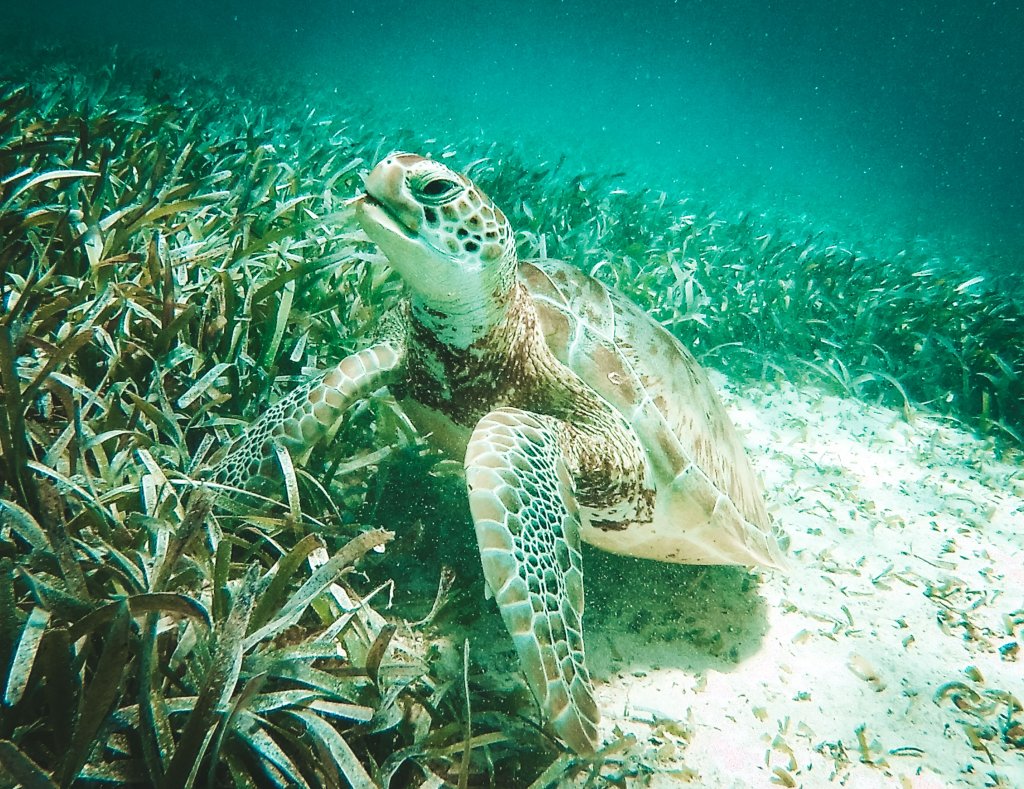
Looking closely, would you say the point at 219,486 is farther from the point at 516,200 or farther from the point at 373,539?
the point at 516,200

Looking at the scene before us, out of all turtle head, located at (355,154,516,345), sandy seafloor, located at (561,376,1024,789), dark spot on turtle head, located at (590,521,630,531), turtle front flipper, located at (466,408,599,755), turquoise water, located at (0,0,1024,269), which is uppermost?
turquoise water, located at (0,0,1024,269)

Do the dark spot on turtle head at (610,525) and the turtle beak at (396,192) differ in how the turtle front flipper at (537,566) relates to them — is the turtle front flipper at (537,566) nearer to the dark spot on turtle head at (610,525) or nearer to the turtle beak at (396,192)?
the dark spot on turtle head at (610,525)

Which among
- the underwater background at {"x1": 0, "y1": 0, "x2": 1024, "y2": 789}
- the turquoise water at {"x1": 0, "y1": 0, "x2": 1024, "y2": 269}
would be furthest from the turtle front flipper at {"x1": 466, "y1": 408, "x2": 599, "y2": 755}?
the turquoise water at {"x1": 0, "y1": 0, "x2": 1024, "y2": 269}

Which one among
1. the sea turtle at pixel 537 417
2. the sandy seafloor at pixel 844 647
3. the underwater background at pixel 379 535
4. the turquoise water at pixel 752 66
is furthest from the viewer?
the turquoise water at pixel 752 66

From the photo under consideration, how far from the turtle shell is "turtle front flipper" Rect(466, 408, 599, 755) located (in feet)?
2.10

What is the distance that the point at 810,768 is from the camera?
1755 mm

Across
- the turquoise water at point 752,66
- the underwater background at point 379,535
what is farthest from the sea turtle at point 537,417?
the turquoise water at point 752,66

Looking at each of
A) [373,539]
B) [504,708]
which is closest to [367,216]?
[373,539]

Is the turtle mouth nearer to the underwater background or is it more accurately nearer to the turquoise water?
the underwater background

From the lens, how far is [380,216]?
186 centimetres

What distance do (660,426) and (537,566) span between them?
1.04 m

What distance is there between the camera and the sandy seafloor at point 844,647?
1.79 meters

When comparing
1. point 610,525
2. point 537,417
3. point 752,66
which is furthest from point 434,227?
point 752,66

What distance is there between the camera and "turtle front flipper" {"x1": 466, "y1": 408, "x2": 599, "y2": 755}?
54.4 inches
